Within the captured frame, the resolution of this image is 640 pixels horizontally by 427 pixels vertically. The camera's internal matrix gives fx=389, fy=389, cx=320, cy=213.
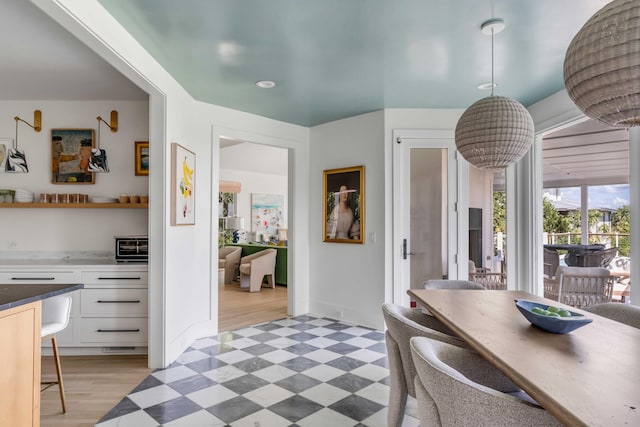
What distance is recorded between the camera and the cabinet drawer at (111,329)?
346cm

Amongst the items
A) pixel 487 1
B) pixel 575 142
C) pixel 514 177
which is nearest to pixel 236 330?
pixel 514 177

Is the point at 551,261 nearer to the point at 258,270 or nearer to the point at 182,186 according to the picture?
the point at 258,270

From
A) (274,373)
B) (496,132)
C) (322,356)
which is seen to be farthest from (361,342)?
(496,132)

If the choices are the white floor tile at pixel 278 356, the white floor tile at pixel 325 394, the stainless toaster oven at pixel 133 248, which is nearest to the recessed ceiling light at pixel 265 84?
the stainless toaster oven at pixel 133 248

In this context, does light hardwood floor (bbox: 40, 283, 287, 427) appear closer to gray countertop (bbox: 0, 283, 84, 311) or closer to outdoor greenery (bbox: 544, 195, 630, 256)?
gray countertop (bbox: 0, 283, 84, 311)

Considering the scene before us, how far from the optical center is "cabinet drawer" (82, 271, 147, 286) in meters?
3.45

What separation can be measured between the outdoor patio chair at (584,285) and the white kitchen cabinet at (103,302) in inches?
164

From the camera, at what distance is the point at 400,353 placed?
199 centimetres

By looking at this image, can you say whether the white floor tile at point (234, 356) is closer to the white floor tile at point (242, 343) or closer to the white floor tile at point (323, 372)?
the white floor tile at point (242, 343)

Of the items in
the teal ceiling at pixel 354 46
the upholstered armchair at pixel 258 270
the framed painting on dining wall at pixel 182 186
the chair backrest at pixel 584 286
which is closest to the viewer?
the teal ceiling at pixel 354 46

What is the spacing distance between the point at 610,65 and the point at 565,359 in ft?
3.27

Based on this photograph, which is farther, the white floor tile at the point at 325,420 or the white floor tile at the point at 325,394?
the white floor tile at the point at 325,394

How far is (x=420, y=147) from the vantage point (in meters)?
4.35

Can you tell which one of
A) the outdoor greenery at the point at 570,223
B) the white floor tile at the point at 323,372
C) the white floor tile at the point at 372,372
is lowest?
the white floor tile at the point at 323,372
